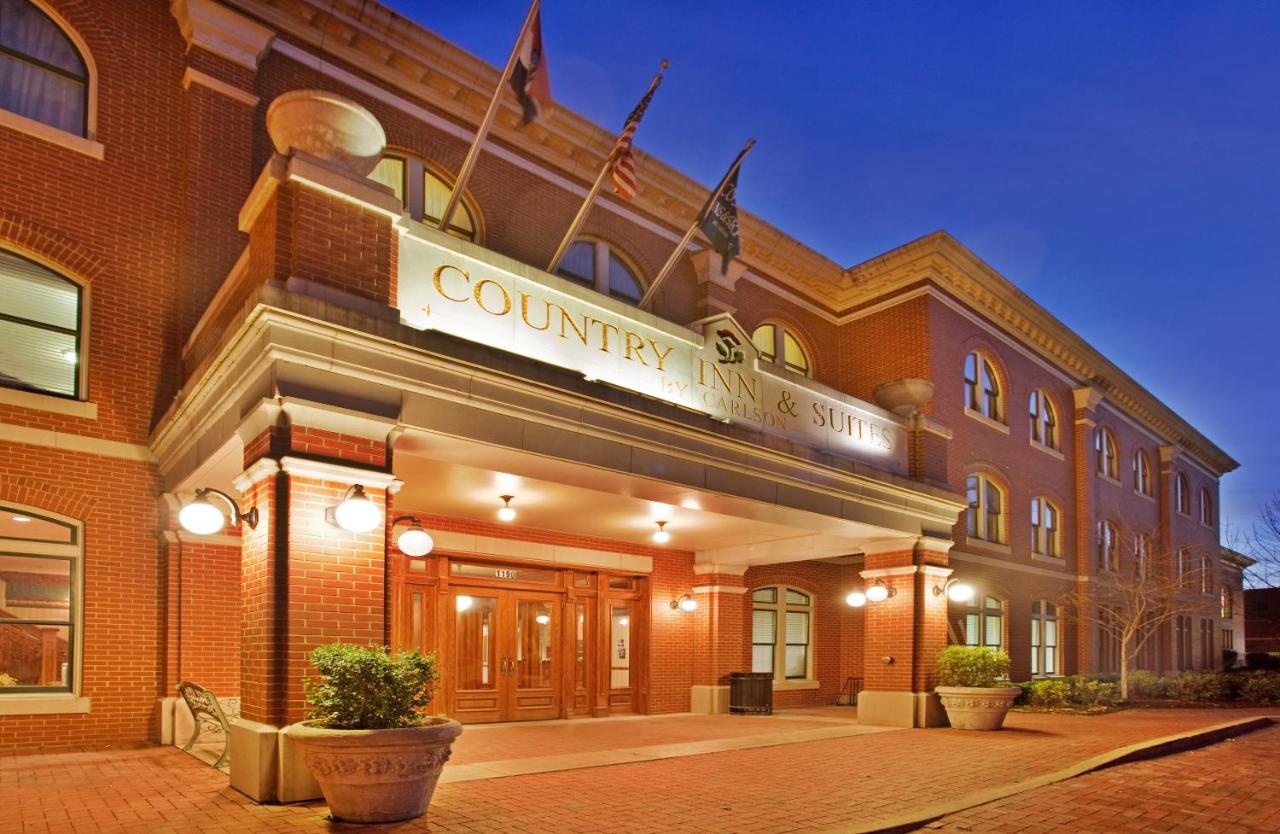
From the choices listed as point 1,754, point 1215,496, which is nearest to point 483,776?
point 1,754

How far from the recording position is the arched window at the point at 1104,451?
94.6 feet

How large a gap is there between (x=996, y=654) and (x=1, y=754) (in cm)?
1379

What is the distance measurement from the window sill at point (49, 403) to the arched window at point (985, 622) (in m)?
17.5

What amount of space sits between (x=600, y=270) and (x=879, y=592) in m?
7.56

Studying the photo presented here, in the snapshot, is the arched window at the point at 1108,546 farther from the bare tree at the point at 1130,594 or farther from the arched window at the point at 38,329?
the arched window at the point at 38,329

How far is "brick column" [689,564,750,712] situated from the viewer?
18.3 m

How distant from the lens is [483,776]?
9.90 m

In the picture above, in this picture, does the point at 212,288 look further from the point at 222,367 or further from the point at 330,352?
the point at 330,352

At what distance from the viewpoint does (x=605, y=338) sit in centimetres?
1138

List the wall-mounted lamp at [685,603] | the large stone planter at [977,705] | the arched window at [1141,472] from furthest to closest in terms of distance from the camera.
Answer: the arched window at [1141,472] → the wall-mounted lamp at [685,603] → the large stone planter at [977,705]

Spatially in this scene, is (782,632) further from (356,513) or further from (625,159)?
(356,513)

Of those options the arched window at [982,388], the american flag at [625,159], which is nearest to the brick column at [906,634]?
the arched window at [982,388]

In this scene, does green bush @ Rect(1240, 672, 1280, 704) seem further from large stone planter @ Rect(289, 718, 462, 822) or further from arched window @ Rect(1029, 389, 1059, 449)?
large stone planter @ Rect(289, 718, 462, 822)

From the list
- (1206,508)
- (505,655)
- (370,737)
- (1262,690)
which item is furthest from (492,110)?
(1206,508)
